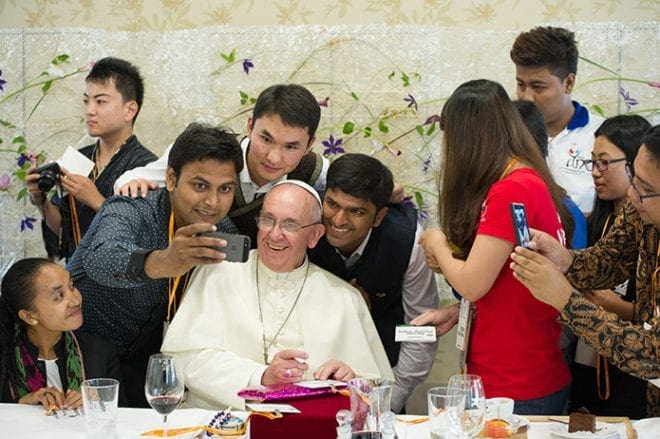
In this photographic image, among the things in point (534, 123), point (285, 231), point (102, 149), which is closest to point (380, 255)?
point (285, 231)

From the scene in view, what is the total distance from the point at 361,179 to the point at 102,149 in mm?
1476

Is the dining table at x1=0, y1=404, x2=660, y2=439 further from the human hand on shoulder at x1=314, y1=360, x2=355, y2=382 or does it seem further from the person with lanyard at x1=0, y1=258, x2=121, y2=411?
the human hand on shoulder at x1=314, y1=360, x2=355, y2=382

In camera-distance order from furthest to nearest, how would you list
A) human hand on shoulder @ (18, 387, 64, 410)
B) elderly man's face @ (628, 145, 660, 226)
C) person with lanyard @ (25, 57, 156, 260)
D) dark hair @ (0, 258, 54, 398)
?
1. person with lanyard @ (25, 57, 156, 260)
2. dark hair @ (0, 258, 54, 398)
3. human hand on shoulder @ (18, 387, 64, 410)
4. elderly man's face @ (628, 145, 660, 226)

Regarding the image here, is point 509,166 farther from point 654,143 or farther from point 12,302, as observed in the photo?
point 12,302

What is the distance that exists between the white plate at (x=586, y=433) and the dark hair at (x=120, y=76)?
267cm

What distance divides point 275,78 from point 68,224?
4.09 feet

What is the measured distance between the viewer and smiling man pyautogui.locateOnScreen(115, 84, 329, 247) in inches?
140

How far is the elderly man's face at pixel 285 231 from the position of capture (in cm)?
334

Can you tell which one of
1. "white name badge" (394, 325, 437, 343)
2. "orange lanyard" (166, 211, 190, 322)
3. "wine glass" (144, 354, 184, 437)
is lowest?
"wine glass" (144, 354, 184, 437)

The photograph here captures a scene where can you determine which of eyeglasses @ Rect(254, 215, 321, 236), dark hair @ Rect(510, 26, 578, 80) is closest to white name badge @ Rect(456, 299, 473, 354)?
eyeglasses @ Rect(254, 215, 321, 236)

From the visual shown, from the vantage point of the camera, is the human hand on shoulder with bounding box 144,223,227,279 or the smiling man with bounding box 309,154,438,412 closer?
the human hand on shoulder with bounding box 144,223,227,279

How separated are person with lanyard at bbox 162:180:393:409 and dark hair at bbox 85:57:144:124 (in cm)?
127

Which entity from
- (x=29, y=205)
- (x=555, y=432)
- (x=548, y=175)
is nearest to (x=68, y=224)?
(x=29, y=205)

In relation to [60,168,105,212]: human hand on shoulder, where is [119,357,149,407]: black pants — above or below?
below
